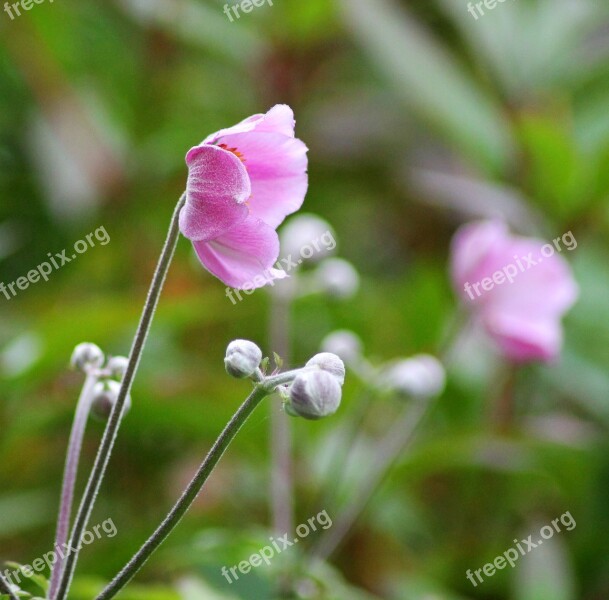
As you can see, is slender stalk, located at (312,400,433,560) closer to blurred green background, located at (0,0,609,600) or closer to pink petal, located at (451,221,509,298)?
blurred green background, located at (0,0,609,600)

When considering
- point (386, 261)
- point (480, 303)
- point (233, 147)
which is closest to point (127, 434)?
point (480, 303)

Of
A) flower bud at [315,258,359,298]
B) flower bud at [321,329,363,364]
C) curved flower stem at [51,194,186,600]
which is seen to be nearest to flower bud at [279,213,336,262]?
flower bud at [315,258,359,298]

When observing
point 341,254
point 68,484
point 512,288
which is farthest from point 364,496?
point 341,254

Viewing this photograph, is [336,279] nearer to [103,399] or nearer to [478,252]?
[478,252]

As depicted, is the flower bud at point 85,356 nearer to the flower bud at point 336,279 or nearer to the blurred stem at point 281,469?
the blurred stem at point 281,469

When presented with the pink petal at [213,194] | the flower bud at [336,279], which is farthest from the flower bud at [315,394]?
the flower bud at [336,279]
